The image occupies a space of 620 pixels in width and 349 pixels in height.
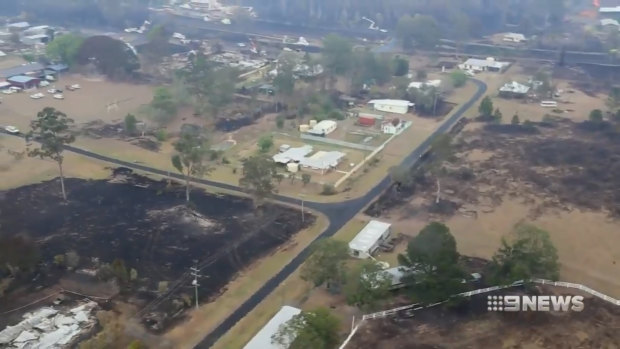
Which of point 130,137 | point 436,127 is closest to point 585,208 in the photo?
point 436,127

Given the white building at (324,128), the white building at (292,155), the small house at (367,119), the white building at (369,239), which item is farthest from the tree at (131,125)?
the white building at (369,239)

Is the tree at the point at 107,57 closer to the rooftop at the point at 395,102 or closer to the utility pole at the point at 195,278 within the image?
the rooftop at the point at 395,102

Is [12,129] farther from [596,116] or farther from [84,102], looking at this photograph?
[596,116]

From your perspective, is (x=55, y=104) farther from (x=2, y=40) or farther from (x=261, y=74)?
(x=2, y=40)

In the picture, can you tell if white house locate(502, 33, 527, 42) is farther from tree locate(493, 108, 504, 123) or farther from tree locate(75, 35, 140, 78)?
tree locate(75, 35, 140, 78)

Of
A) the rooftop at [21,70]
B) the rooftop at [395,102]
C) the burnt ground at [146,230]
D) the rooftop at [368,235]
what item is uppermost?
the rooftop at [395,102]

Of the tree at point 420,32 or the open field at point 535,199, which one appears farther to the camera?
the tree at point 420,32

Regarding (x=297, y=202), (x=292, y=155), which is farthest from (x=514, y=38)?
(x=297, y=202)
